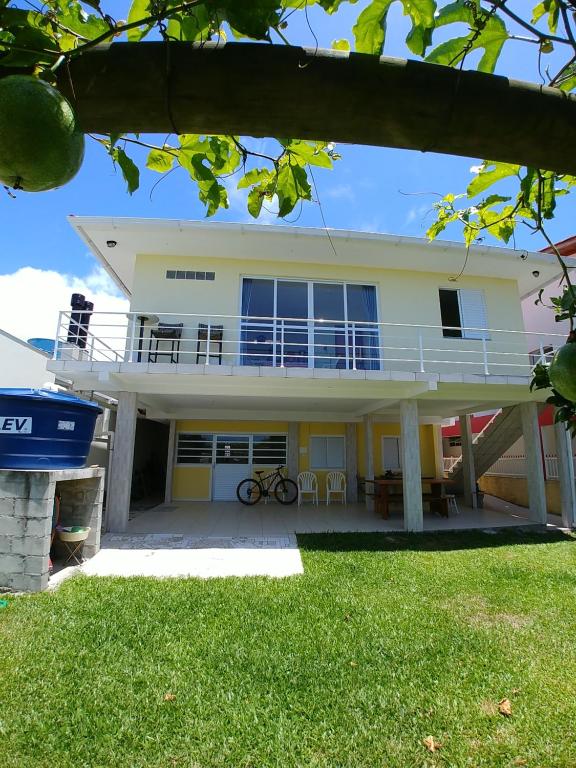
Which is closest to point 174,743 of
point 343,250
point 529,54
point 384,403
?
point 529,54

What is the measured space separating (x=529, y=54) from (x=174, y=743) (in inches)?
150

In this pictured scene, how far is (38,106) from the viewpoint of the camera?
0.64m

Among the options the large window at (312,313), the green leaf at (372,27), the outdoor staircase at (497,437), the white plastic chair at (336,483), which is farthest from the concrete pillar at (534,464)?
the green leaf at (372,27)

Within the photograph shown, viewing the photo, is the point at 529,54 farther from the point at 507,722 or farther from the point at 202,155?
the point at 507,722

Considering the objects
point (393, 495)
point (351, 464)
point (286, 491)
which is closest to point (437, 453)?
point (351, 464)

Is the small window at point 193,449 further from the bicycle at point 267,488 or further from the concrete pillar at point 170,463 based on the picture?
the bicycle at point 267,488

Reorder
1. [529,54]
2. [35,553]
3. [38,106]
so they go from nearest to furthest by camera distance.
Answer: [38,106] < [529,54] < [35,553]

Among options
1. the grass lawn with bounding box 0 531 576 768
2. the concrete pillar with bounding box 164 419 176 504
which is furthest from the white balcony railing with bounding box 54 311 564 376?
the grass lawn with bounding box 0 531 576 768

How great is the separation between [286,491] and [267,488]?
2.00 ft

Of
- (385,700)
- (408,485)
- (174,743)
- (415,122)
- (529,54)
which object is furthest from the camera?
(408,485)

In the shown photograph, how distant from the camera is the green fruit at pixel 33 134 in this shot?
63 centimetres

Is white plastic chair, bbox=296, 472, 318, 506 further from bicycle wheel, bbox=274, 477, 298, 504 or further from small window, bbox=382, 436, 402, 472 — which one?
small window, bbox=382, 436, 402, 472

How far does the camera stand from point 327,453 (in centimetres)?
1425

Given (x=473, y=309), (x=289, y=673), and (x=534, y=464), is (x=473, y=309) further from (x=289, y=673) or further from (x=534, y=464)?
Result: (x=289, y=673)
